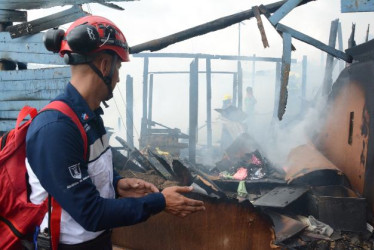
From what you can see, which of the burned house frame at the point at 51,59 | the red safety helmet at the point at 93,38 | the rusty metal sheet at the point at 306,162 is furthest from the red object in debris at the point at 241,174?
the red safety helmet at the point at 93,38

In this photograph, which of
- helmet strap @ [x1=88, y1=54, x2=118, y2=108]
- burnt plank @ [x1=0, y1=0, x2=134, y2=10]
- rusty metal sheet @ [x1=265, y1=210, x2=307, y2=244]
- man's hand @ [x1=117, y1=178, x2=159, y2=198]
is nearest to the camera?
helmet strap @ [x1=88, y1=54, x2=118, y2=108]

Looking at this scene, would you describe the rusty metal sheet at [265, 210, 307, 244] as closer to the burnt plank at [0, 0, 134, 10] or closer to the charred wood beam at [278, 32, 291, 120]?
the charred wood beam at [278, 32, 291, 120]

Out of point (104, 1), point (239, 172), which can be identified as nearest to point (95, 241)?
point (104, 1)

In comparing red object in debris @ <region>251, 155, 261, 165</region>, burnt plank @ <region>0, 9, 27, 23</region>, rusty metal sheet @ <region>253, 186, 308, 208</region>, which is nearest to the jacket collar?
rusty metal sheet @ <region>253, 186, 308, 208</region>

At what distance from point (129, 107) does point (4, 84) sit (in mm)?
8281

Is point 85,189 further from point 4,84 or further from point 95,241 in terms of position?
point 4,84

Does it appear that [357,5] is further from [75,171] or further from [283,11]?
[75,171]

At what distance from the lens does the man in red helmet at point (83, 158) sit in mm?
1636

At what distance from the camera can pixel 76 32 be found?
6.00ft

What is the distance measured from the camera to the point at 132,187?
2359 millimetres

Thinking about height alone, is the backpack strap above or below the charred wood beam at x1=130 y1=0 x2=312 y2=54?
below

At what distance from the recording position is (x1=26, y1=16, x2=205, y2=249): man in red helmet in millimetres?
1636

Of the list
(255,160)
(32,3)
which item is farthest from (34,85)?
(255,160)

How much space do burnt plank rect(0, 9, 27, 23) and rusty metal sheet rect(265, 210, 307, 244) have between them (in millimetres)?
6190
